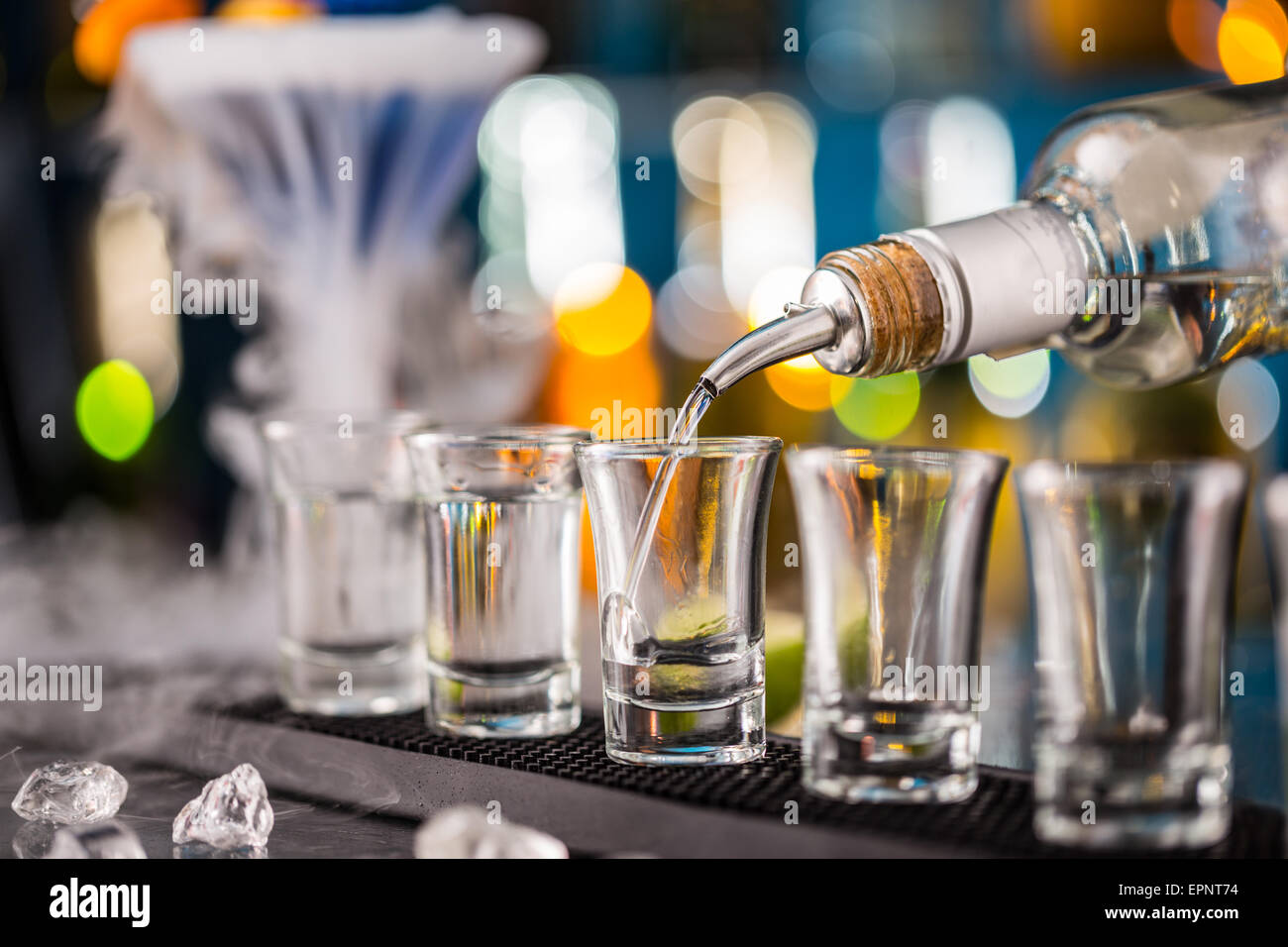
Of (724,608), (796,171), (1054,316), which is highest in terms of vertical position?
(796,171)

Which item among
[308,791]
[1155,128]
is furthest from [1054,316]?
[308,791]

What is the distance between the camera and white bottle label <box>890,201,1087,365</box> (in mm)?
750

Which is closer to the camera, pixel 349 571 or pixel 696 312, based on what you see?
pixel 349 571

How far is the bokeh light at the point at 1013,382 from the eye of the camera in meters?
2.26

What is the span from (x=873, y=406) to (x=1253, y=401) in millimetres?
532

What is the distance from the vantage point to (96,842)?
730 millimetres

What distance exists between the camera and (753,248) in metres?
2.53

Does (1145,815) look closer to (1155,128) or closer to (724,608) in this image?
(724,608)

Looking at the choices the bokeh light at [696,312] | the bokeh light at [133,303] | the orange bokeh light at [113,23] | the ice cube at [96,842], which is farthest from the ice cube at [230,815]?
the bokeh light at [696,312]

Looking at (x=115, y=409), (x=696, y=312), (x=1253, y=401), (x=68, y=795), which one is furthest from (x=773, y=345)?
(x=696, y=312)

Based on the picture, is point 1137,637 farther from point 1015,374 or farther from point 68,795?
point 1015,374

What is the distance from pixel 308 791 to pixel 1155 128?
1.95 feet

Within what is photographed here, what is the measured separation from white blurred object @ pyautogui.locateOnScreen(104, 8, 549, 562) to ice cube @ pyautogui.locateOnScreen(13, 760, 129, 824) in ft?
1.85

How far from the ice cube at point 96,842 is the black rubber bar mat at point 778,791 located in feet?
0.42
